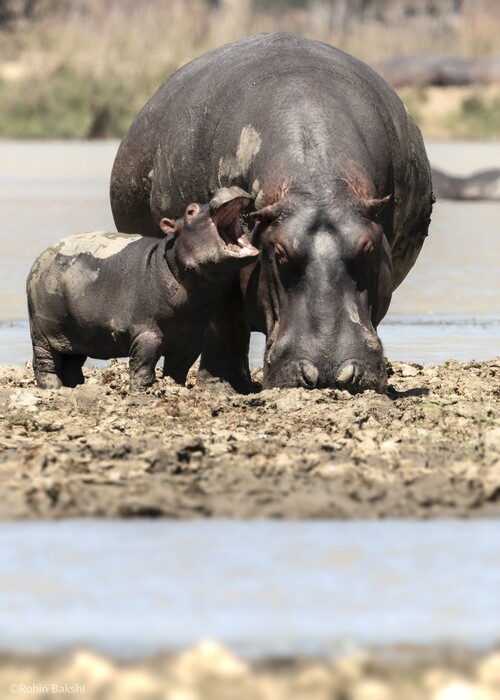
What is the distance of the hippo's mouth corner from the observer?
5.50 metres

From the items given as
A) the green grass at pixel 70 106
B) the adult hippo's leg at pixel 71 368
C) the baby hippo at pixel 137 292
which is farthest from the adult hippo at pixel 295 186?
the green grass at pixel 70 106

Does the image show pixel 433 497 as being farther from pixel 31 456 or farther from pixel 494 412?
pixel 494 412

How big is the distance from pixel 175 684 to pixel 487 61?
28.1m

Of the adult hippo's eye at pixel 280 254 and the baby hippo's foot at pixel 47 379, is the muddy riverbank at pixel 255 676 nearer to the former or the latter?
the adult hippo's eye at pixel 280 254

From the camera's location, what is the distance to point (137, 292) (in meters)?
5.92

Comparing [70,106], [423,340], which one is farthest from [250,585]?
[70,106]

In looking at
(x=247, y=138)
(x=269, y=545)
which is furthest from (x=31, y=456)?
(x=247, y=138)

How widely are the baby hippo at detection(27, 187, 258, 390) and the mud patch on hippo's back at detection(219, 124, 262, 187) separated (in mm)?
234

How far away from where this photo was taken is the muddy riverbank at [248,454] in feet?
11.7

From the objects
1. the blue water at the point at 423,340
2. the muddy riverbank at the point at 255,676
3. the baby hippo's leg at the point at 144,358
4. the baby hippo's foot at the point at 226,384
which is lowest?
the blue water at the point at 423,340

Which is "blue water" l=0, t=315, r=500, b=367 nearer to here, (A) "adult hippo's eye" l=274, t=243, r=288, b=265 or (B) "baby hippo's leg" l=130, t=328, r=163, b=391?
(B) "baby hippo's leg" l=130, t=328, r=163, b=391

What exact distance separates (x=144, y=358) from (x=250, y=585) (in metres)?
2.99

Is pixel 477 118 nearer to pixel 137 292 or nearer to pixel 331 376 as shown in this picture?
pixel 137 292

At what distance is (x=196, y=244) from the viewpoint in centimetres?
573
